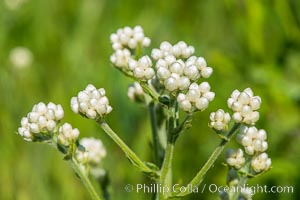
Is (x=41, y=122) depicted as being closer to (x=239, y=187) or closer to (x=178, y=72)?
(x=178, y=72)

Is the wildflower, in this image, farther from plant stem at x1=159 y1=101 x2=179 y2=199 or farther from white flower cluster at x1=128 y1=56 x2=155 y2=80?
plant stem at x1=159 y1=101 x2=179 y2=199

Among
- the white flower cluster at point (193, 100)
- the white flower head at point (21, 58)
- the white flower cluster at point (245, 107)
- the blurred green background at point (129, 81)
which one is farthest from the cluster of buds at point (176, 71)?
the white flower head at point (21, 58)

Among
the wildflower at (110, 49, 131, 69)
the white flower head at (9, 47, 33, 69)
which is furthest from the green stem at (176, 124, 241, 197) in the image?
the white flower head at (9, 47, 33, 69)

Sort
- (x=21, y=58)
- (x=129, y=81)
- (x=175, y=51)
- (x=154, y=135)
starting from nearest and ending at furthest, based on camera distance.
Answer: (x=175, y=51) → (x=154, y=135) → (x=129, y=81) → (x=21, y=58)

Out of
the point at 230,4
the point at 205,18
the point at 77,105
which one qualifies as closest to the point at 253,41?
the point at 230,4

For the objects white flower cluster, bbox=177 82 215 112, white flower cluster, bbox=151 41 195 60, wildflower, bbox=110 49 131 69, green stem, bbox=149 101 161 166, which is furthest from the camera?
wildflower, bbox=110 49 131 69

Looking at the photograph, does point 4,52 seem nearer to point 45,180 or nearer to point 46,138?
point 45,180

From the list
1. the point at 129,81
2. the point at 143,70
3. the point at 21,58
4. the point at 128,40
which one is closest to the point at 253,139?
the point at 143,70
